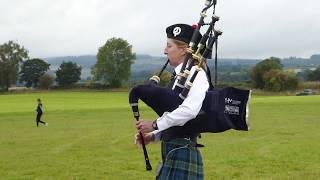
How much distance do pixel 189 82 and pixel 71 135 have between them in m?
Answer: 17.9

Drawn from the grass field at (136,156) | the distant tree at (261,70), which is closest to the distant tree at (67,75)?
the distant tree at (261,70)

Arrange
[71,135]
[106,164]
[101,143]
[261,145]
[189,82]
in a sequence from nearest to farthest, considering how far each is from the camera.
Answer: [189,82]
[106,164]
[261,145]
[101,143]
[71,135]

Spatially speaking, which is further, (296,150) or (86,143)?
(86,143)

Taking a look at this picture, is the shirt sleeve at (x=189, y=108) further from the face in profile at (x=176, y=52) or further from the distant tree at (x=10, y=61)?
the distant tree at (x=10, y=61)

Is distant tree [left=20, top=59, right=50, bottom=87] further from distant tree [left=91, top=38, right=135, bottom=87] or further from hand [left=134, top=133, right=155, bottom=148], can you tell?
hand [left=134, top=133, right=155, bottom=148]

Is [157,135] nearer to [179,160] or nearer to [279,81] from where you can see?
[179,160]

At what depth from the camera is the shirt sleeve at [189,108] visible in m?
4.73

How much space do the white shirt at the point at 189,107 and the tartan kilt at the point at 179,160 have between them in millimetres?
298

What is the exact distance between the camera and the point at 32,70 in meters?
151

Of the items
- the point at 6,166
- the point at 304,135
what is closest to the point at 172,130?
the point at 6,166

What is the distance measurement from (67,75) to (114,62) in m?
15.1

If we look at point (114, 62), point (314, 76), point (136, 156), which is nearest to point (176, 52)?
point (136, 156)

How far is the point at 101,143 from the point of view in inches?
725

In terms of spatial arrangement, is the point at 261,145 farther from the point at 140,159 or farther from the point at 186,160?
the point at 186,160
